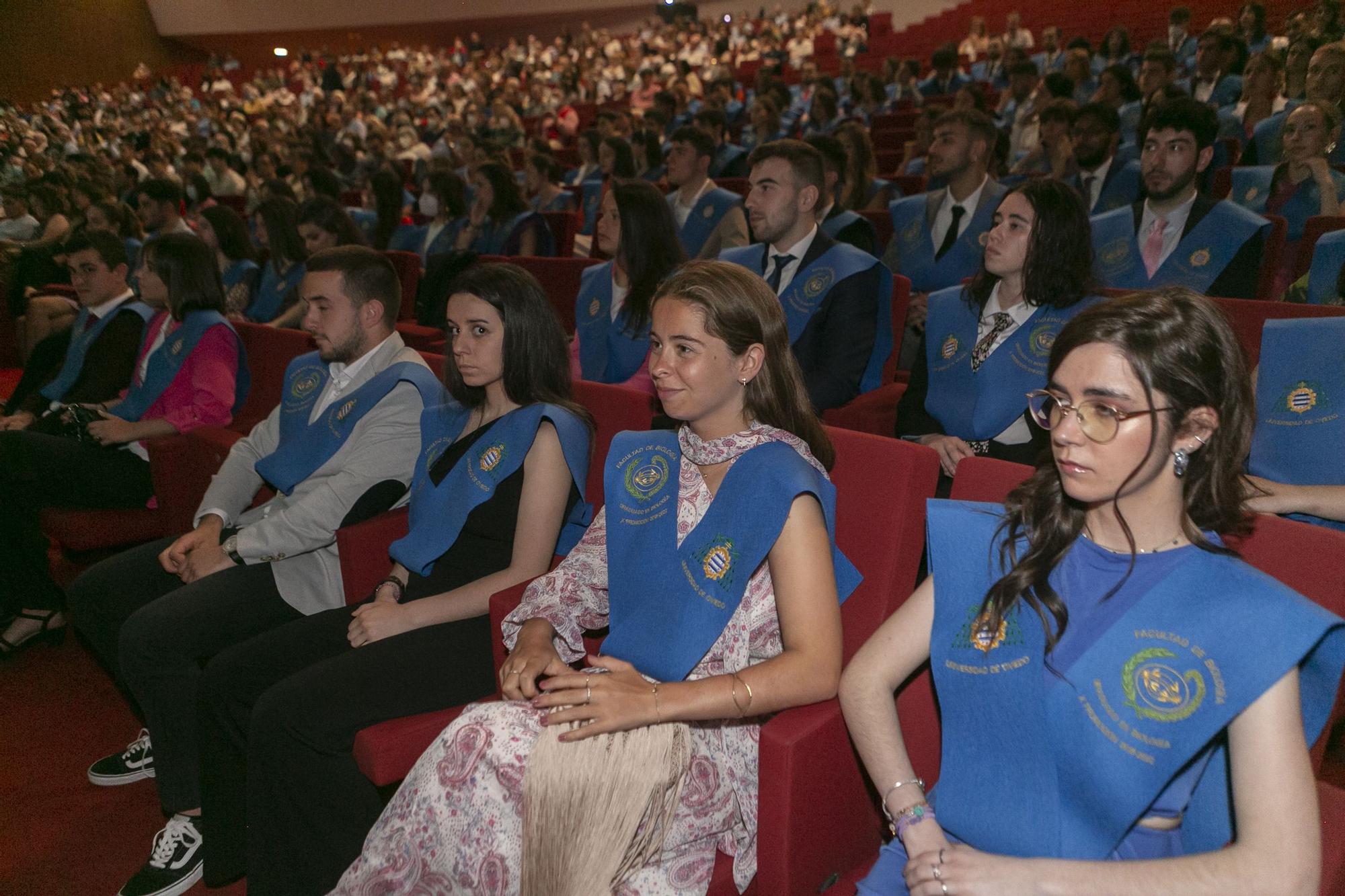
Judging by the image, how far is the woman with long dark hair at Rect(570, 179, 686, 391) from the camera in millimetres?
3119

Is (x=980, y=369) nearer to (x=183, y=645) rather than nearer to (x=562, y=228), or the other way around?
(x=183, y=645)

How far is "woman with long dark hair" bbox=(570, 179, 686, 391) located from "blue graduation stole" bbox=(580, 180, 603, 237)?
9.28ft

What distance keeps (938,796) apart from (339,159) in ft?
29.6

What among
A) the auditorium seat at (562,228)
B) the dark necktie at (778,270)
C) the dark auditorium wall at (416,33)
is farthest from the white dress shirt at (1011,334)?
the dark auditorium wall at (416,33)

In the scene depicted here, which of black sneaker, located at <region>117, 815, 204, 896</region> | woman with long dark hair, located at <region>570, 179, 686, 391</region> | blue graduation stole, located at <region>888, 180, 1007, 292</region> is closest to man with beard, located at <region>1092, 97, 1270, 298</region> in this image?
blue graduation stole, located at <region>888, 180, 1007, 292</region>

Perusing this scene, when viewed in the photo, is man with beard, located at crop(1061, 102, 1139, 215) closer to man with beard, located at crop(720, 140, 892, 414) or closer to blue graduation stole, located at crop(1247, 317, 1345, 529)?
man with beard, located at crop(720, 140, 892, 414)

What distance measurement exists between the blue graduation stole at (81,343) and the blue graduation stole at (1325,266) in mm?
3452

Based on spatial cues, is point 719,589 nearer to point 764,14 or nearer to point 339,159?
point 339,159

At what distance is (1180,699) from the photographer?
1029mm

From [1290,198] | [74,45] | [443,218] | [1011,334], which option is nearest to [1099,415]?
[1011,334]

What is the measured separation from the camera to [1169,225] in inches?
120

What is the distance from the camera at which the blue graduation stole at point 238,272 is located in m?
4.54

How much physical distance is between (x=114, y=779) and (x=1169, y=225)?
3240 millimetres

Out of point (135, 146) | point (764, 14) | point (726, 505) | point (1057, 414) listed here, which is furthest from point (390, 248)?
point (764, 14)
